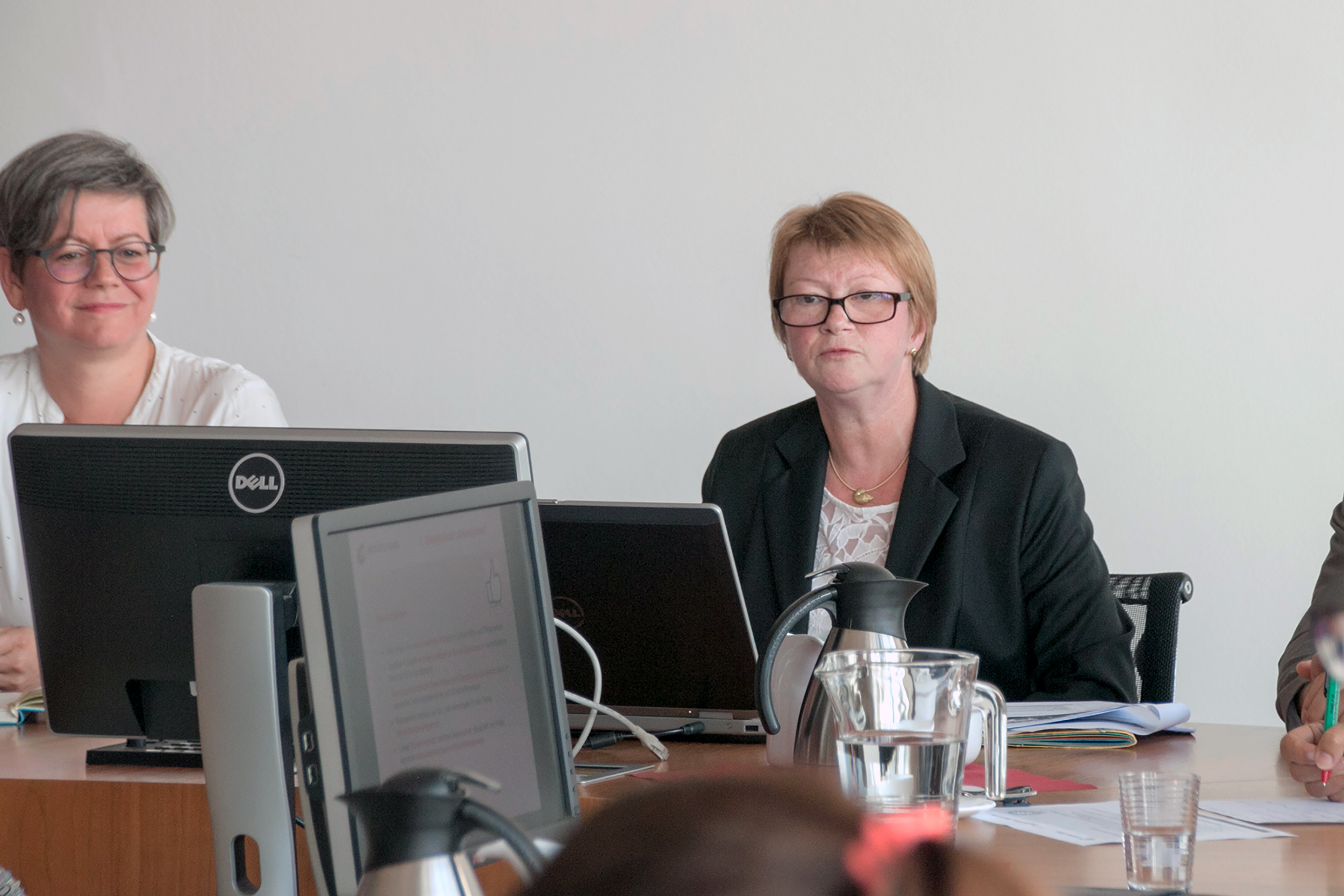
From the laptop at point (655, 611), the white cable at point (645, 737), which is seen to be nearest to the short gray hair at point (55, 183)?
the laptop at point (655, 611)

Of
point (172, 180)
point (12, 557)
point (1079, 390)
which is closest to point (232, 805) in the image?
point (12, 557)

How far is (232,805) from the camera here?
98 centimetres

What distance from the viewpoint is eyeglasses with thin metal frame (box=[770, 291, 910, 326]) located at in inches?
81.8

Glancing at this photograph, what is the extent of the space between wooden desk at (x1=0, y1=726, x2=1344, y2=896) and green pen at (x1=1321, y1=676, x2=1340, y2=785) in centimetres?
5

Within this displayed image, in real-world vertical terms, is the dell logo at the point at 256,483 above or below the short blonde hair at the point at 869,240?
below

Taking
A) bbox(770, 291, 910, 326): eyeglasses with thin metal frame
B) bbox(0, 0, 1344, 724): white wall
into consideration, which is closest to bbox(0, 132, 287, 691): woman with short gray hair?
bbox(0, 0, 1344, 724): white wall

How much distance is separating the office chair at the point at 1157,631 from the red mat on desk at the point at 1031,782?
0.68m

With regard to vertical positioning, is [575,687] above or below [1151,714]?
above

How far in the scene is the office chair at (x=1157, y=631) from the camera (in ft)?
6.28

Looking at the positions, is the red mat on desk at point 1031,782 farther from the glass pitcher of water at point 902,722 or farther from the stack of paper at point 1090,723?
the glass pitcher of water at point 902,722

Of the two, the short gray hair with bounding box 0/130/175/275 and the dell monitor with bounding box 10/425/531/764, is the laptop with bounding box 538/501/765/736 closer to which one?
the dell monitor with bounding box 10/425/531/764

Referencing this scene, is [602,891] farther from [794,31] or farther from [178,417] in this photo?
[794,31]

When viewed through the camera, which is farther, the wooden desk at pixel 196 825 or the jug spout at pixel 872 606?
the jug spout at pixel 872 606

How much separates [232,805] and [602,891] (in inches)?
31.6
